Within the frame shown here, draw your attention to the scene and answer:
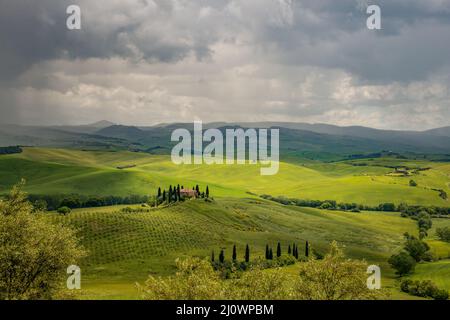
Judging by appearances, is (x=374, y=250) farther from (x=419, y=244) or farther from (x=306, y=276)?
(x=306, y=276)

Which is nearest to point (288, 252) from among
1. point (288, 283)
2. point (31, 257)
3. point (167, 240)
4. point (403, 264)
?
point (403, 264)

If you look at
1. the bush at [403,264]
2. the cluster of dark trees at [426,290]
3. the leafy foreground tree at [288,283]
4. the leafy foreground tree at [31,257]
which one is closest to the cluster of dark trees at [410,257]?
the bush at [403,264]

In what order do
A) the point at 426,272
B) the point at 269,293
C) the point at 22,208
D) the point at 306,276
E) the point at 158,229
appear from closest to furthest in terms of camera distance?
the point at 269,293 < the point at 306,276 < the point at 22,208 < the point at 426,272 < the point at 158,229

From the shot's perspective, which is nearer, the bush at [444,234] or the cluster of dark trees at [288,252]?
the cluster of dark trees at [288,252]

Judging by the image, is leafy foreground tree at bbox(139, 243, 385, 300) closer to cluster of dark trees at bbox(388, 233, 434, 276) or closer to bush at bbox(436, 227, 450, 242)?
cluster of dark trees at bbox(388, 233, 434, 276)

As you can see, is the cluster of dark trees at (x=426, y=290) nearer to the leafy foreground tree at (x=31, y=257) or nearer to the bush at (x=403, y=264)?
the bush at (x=403, y=264)

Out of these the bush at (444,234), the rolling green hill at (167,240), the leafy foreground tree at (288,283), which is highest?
the leafy foreground tree at (288,283)
